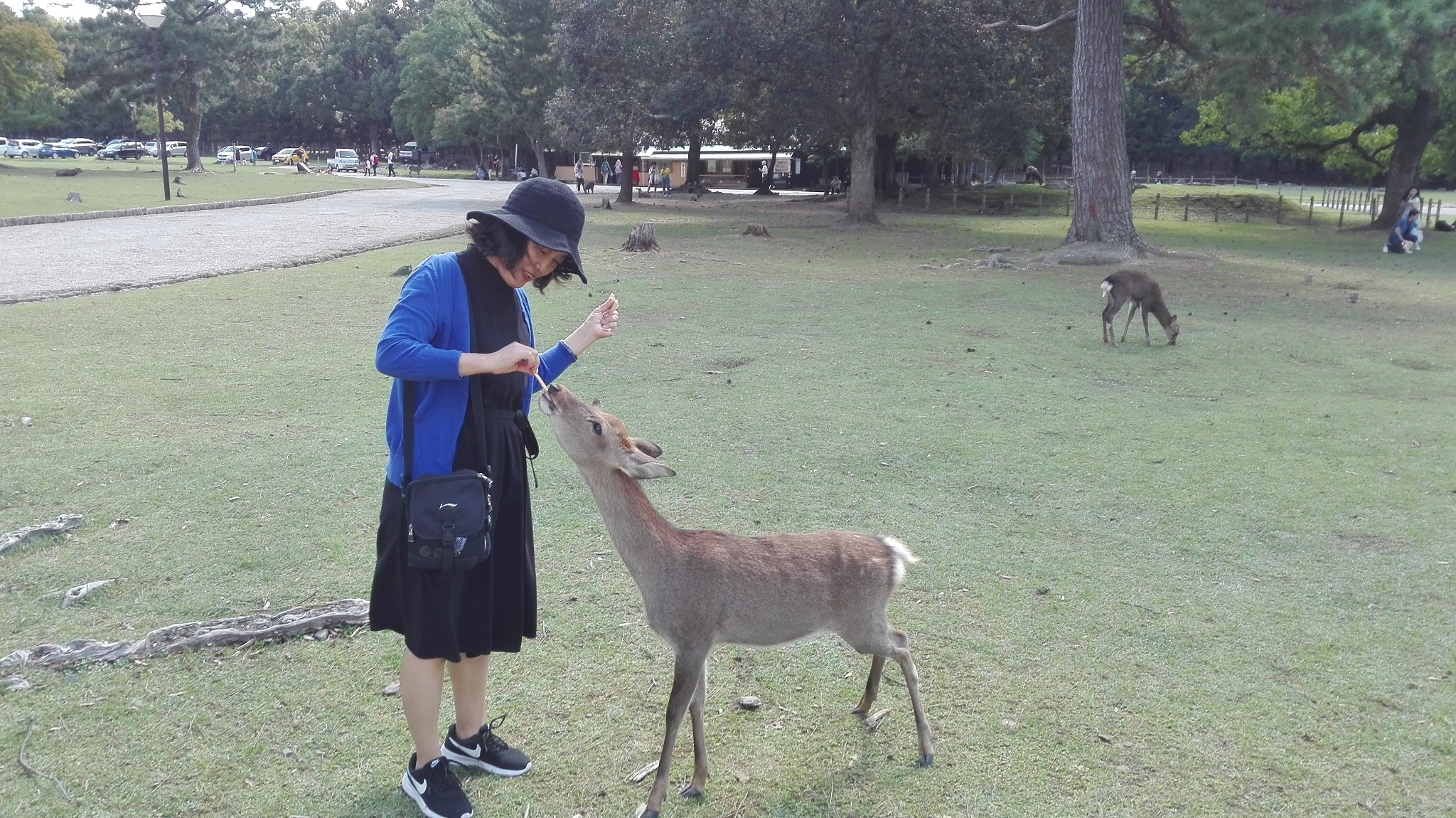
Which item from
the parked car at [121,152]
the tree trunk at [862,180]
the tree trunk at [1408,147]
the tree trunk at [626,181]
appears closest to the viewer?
the tree trunk at [1408,147]

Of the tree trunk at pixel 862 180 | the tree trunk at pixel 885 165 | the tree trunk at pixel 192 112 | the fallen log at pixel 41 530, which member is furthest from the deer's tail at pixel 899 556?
the tree trunk at pixel 192 112

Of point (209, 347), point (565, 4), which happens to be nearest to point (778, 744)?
point (209, 347)

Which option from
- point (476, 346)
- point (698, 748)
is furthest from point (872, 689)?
point (476, 346)

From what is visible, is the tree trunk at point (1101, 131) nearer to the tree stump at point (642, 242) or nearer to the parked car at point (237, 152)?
the tree stump at point (642, 242)

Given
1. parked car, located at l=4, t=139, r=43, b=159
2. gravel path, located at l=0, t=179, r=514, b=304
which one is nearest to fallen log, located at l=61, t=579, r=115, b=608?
gravel path, located at l=0, t=179, r=514, b=304

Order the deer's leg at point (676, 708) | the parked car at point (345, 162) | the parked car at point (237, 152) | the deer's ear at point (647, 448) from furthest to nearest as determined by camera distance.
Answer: the parked car at point (237, 152), the parked car at point (345, 162), the deer's ear at point (647, 448), the deer's leg at point (676, 708)

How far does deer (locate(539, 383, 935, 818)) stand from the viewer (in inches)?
133

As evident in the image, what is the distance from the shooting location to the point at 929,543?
5.53 meters

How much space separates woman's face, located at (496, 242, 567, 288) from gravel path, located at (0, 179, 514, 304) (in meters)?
6.27

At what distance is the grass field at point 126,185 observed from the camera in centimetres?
2944

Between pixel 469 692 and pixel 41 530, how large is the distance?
10.8 feet

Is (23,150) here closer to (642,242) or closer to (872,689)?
(642,242)

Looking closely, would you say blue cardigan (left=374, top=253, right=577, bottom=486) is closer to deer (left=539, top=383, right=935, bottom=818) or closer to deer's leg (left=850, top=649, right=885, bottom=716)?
deer (left=539, top=383, right=935, bottom=818)

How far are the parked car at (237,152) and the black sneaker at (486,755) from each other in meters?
74.6
